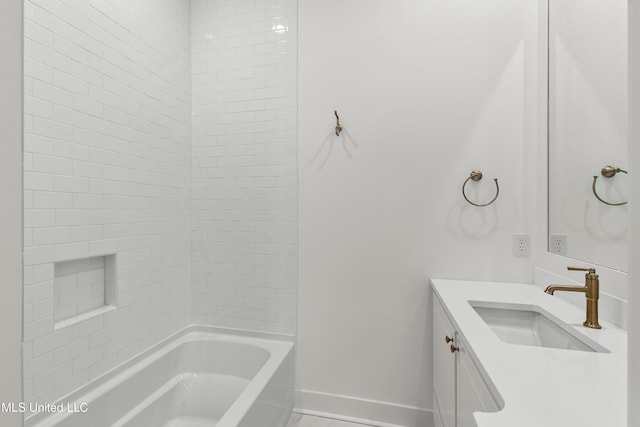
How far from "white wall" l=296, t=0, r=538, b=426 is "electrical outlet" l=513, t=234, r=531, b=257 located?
0.04m

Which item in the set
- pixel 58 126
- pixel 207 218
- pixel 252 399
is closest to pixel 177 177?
pixel 207 218

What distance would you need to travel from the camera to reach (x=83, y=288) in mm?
1517

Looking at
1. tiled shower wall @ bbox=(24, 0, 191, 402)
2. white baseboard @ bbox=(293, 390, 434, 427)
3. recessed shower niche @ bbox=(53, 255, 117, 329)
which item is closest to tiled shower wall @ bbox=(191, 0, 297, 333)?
tiled shower wall @ bbox=(24, 0, 191, 402)

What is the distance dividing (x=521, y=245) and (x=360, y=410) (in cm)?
137

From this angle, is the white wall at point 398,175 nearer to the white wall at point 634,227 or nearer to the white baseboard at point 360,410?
the white baseboard at point 360,410

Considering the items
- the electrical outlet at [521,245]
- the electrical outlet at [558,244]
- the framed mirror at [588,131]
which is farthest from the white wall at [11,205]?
the electrical outlet at [521,245]

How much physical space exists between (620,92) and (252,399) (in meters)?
1.91

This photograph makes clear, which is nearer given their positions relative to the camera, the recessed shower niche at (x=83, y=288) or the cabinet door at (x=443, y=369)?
the cabinet door at (x=443, y=369)

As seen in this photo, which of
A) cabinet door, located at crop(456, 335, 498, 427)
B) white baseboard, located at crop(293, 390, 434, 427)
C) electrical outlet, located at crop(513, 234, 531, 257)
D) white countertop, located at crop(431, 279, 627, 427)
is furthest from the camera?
white baseboard, located at crop(293, 390, 434, 427)

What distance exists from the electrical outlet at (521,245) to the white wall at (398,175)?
1.4 inches

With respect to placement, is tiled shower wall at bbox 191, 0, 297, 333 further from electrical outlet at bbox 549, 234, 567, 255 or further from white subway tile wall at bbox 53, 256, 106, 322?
electrical outlet at bbox 549, 234, 567, 255

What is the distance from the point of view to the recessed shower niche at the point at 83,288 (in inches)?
55.2

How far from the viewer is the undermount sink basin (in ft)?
3.95

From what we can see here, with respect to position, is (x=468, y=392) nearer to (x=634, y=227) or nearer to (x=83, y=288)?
(x=634, y=227)
